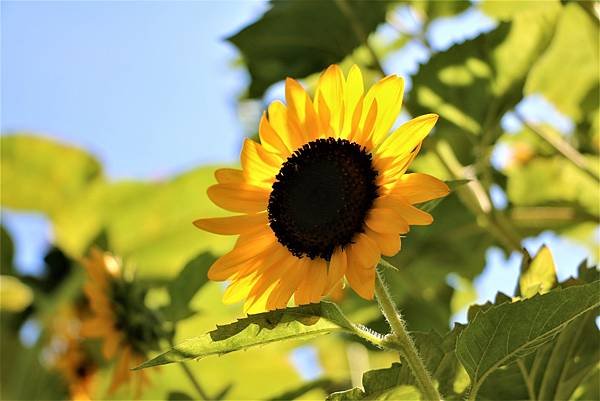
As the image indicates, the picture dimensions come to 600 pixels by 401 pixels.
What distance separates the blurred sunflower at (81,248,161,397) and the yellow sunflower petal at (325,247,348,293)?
0.49 metres

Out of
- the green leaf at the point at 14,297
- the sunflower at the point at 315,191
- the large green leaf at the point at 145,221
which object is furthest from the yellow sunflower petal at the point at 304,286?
the green leaf at the point at 14,297

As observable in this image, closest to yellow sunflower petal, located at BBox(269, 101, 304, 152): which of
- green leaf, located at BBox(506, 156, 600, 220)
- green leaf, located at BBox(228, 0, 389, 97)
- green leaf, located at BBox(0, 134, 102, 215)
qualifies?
green leaf, located at BBox(228, 0, 389, 97)

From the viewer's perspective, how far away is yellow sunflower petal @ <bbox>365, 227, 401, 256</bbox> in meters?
0.75

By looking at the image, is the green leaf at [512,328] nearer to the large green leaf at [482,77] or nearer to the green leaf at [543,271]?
the green leaf at [543,271]

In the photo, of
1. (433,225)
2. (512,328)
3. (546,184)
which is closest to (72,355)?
(433,225)

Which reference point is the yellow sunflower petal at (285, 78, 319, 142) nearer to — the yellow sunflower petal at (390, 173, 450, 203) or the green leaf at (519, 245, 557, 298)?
the yellow sunflower petal at (390, 173, 450, 203)

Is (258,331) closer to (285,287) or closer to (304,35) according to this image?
(285,287)

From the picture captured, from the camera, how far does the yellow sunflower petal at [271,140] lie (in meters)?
0.85

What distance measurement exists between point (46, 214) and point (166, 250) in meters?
0.40

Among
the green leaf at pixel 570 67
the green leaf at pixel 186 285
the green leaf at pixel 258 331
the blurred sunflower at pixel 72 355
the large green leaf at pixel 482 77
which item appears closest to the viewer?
the green leaf at pixel 258 331

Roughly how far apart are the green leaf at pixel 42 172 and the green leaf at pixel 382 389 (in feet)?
5.34

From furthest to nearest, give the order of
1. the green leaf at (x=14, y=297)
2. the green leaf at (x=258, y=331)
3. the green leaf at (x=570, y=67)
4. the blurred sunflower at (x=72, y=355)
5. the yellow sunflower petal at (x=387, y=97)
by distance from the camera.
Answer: the green leaf at (x=14, y=297) → the blurred sunflower at (x=72, y=355) → the green leaf at (x=570, y=67) → the yellow sunflower petal at (x=387, y=97) → the green leaf at (x=258, y=331)

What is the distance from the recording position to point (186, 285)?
3.58ft

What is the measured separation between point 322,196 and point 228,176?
3.9 inches
